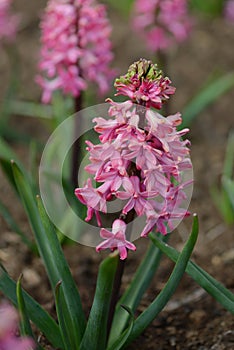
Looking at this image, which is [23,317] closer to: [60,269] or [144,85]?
[60,269]

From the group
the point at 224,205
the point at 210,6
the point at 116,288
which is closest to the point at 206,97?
the point at 224,205

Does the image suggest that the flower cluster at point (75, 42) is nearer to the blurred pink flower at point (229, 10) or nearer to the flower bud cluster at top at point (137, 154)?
the flower bud cluster at top at point (137, 154)

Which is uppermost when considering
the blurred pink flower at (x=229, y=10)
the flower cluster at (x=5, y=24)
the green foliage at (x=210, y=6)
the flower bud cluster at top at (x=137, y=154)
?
the green foliage at (x=210, y=6)

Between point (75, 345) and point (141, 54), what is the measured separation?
296 centimetres

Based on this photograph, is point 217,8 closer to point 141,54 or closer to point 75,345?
point 141,54

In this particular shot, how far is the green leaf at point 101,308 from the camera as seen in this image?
1716mm

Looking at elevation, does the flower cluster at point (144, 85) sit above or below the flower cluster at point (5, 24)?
below

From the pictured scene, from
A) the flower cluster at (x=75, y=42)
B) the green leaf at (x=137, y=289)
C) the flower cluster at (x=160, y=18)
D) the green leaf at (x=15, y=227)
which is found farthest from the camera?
the flower cluster at (x=160, y=18)

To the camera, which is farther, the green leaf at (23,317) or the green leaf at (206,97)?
the green leaf at (206,97)

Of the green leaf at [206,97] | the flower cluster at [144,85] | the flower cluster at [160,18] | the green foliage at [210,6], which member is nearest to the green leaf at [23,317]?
the flower cluster at [144,85]

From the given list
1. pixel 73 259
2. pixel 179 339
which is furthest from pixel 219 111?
pixel 179 339

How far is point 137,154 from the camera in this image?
1.74 m

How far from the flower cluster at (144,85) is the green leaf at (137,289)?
66cm

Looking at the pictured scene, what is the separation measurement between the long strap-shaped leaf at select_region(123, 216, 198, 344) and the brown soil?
1.12 ft
